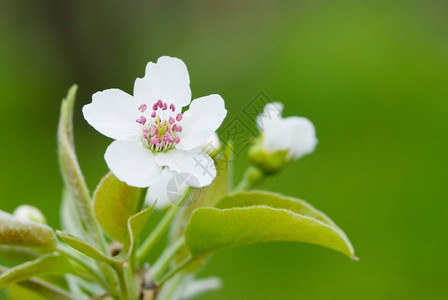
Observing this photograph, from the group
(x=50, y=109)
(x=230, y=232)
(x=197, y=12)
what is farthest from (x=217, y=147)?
(x=197, y=12)

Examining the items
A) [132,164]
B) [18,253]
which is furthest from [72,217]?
[132,164]

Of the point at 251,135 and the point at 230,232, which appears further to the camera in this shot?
the point at 251,135

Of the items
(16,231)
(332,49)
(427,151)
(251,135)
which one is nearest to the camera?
(16,231)

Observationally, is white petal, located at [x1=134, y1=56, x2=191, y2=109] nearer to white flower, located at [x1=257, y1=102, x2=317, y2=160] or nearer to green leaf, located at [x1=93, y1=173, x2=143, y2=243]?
green leaf, located at [x1=93, y1=173, x2=143, y2=243]

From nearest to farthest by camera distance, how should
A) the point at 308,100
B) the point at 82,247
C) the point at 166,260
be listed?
the point at 82,247
the point at 166,260
the point at 308,100

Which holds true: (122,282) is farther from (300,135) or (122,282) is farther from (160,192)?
(300,135)

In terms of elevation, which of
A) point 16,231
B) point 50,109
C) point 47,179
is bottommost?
point 47,179

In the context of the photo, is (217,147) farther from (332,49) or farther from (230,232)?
(332,49)

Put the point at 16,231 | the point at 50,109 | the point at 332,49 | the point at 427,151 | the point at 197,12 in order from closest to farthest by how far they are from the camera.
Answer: the point at 16,231 → the point at 427,151 → the point at 332,49 → the point at 50,109 → the point at 197,12
